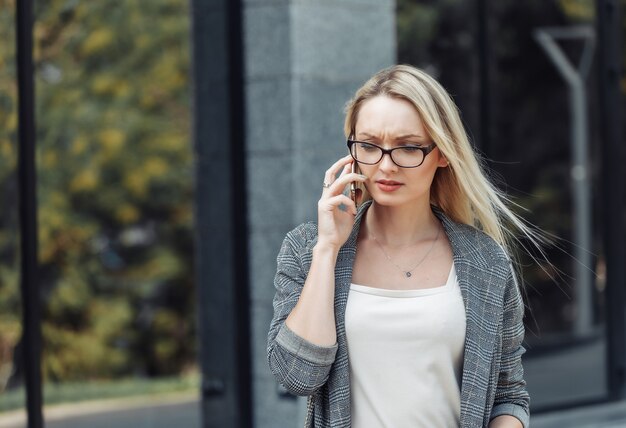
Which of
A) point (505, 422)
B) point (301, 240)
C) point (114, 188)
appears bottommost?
point (505, 422)

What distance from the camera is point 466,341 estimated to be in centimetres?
246

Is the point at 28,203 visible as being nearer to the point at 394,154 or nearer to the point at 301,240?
the point at 301,240

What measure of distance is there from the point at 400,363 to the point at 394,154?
1.57ft

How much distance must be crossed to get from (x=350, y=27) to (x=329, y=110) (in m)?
0.47

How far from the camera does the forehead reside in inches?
96.1

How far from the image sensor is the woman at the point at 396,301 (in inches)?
94.6

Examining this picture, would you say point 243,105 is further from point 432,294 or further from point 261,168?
point 432,294

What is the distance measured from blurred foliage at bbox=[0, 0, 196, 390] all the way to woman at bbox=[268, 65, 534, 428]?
10.1 metres

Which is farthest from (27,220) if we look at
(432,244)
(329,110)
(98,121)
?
(98,121)

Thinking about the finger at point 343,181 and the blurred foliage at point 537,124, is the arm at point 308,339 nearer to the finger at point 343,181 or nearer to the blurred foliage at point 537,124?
the finger at point 343,181

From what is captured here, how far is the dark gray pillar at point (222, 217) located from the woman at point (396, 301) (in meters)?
3.06

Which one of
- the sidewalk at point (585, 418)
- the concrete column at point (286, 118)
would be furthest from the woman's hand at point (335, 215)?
the sidewalk at point (585, 418)

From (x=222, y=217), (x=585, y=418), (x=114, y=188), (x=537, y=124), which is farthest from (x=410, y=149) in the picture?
(x=114, y=188)

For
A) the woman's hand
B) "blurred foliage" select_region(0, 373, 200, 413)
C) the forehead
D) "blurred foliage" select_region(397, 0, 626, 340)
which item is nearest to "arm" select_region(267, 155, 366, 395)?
the woman's hand
